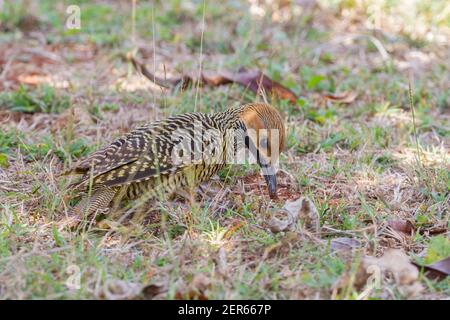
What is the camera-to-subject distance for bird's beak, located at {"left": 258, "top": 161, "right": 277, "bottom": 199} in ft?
14.8

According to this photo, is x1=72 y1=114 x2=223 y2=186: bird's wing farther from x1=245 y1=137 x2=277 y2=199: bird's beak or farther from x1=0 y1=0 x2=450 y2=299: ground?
x1=245 y1=137 x2=277 y2=199: bird's beak

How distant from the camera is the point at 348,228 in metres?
3.97

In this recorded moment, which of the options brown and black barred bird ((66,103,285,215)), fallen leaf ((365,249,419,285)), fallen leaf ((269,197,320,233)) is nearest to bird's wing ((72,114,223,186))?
brown and black barred bird ((66,103,285,215))

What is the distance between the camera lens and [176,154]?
434 centimetres

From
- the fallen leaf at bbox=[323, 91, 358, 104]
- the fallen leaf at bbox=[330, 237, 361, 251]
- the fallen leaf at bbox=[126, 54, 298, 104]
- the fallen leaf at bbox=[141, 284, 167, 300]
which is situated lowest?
the fallen leaf at bbox=[141, 284, 167, 300]

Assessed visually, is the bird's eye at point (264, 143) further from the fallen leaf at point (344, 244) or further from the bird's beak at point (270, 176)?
the fallen leaf at point (344, 244)

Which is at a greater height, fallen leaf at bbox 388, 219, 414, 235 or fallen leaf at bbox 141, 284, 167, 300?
A: fallen leaf at bbox 388, 219, 414, 235

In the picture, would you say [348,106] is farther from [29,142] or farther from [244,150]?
[29,142]

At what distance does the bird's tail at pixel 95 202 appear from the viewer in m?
4.06

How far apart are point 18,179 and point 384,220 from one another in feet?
7.78

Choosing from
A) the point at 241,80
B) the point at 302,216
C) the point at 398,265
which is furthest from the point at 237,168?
the point at 398,265

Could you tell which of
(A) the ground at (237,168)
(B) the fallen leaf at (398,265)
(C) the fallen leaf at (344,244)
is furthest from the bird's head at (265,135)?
(B) the fallen leaf at (398,265)

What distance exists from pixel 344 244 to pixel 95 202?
1.44m

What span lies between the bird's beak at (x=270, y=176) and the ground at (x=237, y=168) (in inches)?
3.1
